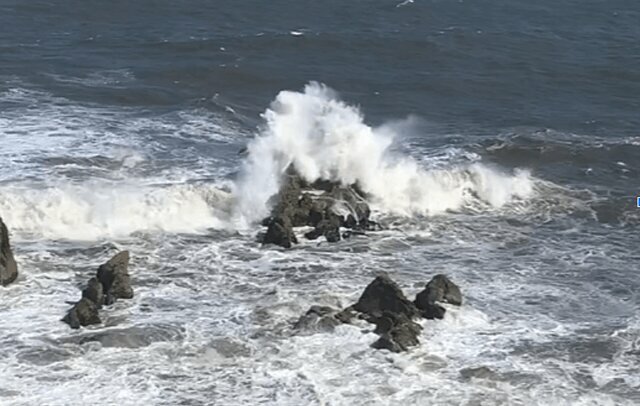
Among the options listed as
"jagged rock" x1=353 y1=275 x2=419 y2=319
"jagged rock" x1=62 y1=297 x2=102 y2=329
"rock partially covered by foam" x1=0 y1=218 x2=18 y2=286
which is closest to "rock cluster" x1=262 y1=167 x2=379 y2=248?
"jagged rock" x1=353 y1=275 x2=419 y2=319

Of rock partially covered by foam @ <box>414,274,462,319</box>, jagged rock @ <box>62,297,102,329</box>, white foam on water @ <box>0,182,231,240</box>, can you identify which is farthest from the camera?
white foam on water @ <box>0,182,231,240</box>

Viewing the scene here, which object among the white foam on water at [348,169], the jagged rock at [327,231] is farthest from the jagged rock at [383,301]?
the white foam on water at [348,169]

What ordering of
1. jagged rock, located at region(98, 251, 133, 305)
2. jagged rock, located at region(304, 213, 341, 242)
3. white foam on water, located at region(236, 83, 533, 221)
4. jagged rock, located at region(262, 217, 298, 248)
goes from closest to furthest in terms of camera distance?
jagged rock, located at region(98, 251, 133, 305) → jagged rock, located at region(262, 217, 298, 248) → jagged rock, located at region(304, 213, 341, 242) → white foam on water, located at region(236, 83, 533, 221)

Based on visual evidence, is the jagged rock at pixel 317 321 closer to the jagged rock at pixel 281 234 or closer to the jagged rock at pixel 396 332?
the jagged rock at pixel 396 332

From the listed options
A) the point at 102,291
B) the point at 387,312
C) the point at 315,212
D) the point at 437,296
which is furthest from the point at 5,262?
the point at 437,296

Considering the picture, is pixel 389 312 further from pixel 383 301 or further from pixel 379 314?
pixel 383 301

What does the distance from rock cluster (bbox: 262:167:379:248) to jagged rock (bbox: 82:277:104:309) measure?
850 centimetres

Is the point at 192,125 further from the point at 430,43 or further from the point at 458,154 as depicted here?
the point at 430,43

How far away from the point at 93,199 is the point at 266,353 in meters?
15.2

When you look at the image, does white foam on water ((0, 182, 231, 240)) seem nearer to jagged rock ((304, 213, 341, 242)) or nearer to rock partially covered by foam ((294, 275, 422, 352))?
jagged rock ((304, 213, 341, 242))

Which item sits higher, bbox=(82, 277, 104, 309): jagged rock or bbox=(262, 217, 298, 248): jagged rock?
bbox=(262, 217, 298, 248): jagged rock

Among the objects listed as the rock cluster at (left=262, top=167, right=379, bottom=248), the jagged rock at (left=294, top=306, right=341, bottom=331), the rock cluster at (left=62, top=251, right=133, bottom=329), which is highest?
the rock cluster at (left=262, top=167, right=379, bottom=248)

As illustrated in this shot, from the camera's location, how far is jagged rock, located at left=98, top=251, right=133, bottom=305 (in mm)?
39812

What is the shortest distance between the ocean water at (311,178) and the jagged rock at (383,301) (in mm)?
1044
